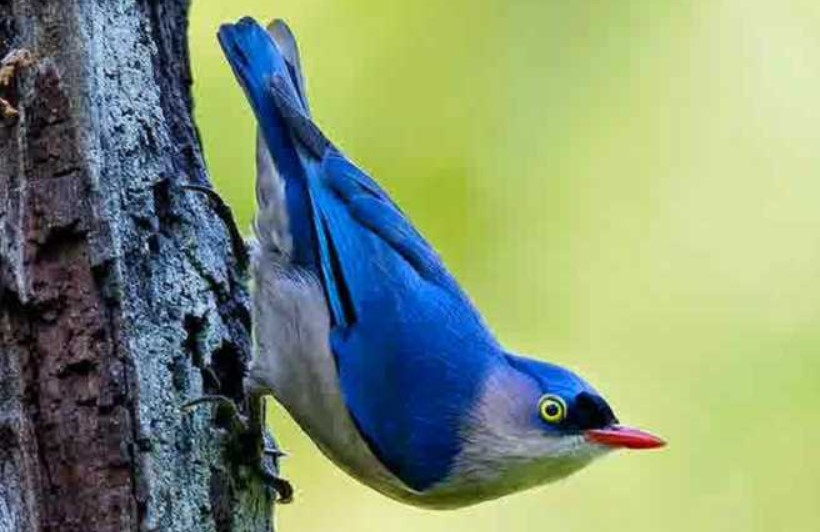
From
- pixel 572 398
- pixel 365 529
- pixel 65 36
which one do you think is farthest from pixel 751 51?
pixel 65 36

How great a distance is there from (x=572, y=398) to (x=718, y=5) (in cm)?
269

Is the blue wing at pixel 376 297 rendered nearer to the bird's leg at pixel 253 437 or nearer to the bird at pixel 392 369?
the bird at pixel 392 369

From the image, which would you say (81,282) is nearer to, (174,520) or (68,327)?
(68,327)

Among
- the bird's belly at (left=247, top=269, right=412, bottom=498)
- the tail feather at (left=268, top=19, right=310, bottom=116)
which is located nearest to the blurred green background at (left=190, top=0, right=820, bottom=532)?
the tail feather at (left=268, top=19, right=310, bottom=116)

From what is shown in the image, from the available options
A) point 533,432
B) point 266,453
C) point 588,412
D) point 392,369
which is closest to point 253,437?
point 266,453

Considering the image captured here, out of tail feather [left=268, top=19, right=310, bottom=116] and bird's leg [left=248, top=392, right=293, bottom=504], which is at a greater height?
tail feather [left=268, top=19, right=310, bottom=116]

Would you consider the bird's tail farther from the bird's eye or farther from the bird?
the bird's eye

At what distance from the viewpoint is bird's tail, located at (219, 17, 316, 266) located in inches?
197

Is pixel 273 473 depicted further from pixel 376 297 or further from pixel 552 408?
pixel 552 408

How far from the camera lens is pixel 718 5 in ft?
23.2

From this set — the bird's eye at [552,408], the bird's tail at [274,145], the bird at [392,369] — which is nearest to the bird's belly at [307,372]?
Result: the bird at [392,369]

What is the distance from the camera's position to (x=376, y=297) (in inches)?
193

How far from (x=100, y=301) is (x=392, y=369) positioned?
2.67 feet

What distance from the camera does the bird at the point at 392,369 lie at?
475 centimetres
